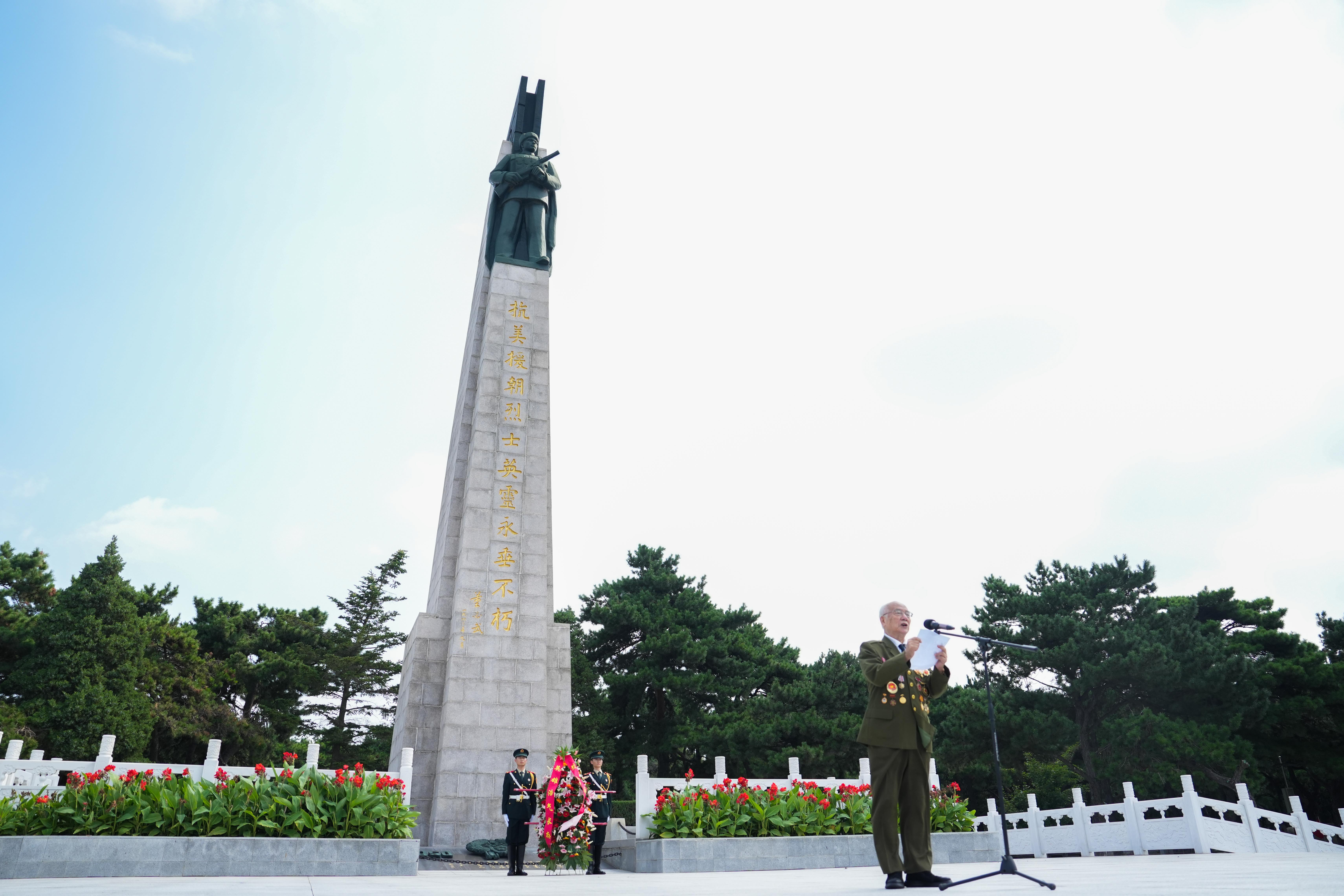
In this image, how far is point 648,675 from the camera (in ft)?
78.3

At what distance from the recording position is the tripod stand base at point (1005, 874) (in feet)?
10.8

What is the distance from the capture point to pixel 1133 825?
11234 mm

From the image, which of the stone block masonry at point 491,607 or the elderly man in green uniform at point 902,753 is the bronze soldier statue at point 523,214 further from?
the elderly man in green uniform at point 902,753

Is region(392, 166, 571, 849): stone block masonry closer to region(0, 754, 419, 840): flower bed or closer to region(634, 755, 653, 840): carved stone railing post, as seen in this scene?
region(634, 755, 653, 840): carved stone railing post

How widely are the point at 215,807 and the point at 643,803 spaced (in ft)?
13.1

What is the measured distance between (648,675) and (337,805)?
17442 millimetres

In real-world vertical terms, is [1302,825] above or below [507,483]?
below

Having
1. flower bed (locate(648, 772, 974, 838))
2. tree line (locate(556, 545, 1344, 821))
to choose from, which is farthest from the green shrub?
tree line (locate(556, 545, 1344, 821))

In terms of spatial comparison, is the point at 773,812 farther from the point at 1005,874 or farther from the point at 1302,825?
the point at 1302,825

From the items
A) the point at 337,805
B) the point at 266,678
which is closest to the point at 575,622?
the point at 266,678

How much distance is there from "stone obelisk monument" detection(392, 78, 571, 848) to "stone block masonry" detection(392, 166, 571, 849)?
0.02m

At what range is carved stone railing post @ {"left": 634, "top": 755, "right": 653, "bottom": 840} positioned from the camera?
27.2 ft

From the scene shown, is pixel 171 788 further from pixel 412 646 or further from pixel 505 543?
pixel 505 543

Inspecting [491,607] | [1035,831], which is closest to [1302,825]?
[1035,831]
